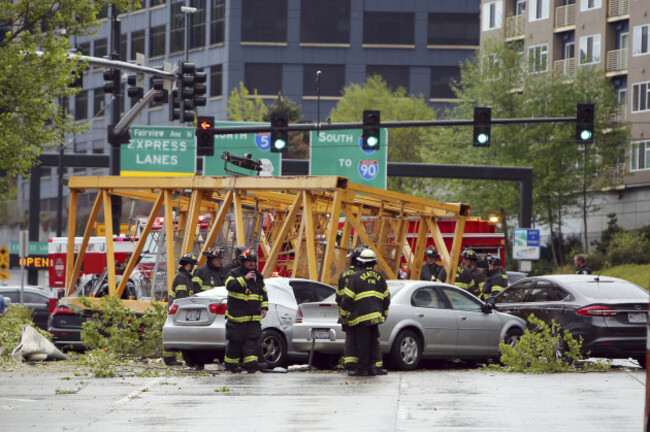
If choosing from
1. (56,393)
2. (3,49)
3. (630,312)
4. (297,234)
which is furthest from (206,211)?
(56,393)

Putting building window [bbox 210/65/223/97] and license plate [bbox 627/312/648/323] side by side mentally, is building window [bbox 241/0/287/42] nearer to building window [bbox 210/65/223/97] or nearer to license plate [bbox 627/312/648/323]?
building window [bbox 210/65/223/97]

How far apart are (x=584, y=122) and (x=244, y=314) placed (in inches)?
561

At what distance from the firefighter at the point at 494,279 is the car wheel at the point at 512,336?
3.44m

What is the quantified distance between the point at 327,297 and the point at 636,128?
46609mm

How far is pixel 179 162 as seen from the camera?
3659cm

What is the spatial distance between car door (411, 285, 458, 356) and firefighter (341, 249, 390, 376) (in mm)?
1490

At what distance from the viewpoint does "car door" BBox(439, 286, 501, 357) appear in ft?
63.7

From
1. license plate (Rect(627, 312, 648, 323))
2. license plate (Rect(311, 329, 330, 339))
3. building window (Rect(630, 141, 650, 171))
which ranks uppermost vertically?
building window (Rect(630, 141, 650, 171))

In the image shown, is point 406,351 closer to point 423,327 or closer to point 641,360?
point 423,327

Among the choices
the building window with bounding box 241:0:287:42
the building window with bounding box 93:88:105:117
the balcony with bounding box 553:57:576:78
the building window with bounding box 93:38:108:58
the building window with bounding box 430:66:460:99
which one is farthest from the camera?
the building window with bounding box 93:88:105:117

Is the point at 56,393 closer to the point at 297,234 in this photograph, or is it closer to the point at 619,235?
the point at 297,234

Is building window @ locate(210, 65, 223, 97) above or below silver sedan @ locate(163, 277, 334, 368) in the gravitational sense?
above

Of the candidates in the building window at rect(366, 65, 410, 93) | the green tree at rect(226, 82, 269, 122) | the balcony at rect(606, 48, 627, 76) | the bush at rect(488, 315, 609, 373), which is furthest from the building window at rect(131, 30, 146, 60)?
the bush at rect(488, 315, 609, 373)

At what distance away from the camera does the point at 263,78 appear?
87000mm
